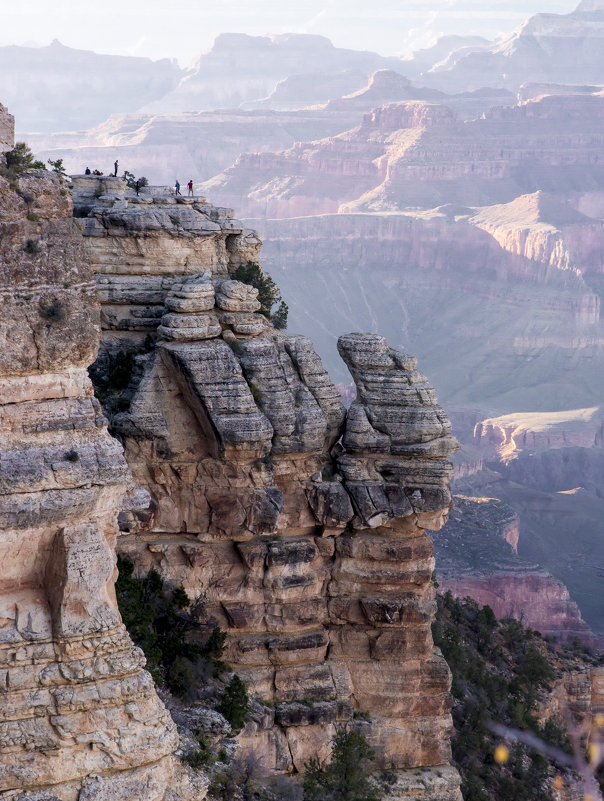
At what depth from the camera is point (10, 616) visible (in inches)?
1139

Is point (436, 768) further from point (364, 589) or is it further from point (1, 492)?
point (1, 492)

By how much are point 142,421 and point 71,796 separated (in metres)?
16.7

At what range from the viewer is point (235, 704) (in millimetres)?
41156

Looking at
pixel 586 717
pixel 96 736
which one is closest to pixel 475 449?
pixel 586 717

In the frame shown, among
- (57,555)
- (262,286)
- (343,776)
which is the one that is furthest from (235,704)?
(262,286)

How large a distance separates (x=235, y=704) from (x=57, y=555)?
13.7 m

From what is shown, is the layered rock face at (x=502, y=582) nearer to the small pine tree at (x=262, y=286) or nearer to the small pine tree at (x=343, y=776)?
the small pine tree at (x=262, y=286)

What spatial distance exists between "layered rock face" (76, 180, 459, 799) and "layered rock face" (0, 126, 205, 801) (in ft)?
43.2

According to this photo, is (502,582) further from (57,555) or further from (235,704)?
(57,555)

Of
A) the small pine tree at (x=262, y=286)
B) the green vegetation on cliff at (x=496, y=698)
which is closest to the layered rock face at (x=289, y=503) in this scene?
the small pine tree at (x=262, y=286)

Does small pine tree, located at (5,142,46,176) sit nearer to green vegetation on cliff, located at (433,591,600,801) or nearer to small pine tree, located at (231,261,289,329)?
small pine tree, located at (231,261,289,329)

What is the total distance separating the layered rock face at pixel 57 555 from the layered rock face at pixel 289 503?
1316 centimetres

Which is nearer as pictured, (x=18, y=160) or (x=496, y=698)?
(x=18, y=160)

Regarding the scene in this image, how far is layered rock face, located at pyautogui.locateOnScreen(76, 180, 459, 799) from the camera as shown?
4362 centimetres
